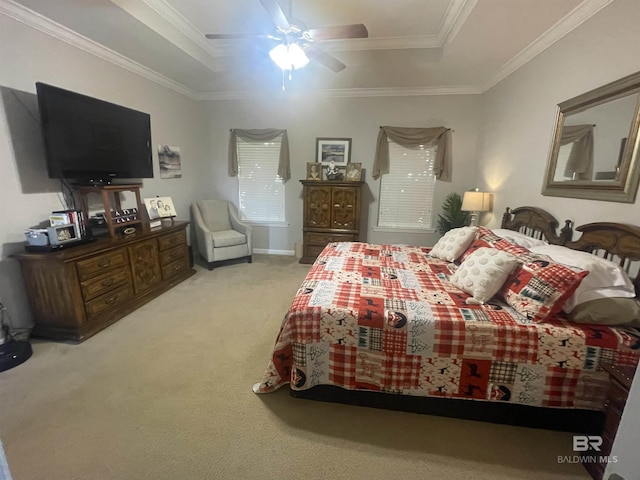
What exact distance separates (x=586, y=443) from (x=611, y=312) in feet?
2.35

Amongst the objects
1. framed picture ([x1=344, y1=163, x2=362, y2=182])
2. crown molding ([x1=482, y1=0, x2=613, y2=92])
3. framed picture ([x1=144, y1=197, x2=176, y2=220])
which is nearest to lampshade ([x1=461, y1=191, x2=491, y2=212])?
crown molding ([x1=482, y1=0, x2=613, y2=92])

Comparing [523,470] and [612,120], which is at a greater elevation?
[612,120]

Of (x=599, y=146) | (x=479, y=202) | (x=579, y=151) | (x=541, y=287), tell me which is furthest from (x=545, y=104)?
(x=541, y=287)

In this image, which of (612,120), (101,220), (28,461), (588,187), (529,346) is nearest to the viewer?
(28,461)

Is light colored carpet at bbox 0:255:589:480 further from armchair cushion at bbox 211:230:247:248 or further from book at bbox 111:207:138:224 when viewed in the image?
armchair cushion at bbox 211:230:247:248

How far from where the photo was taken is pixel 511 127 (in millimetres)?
3225

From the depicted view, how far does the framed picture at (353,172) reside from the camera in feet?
14.7

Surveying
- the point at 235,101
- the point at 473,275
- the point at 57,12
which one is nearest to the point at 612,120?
the point at 473,275

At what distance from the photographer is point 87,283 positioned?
8.18 ft

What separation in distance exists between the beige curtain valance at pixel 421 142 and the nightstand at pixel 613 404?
11.4ft

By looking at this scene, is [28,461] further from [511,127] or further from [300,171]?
[511,127]

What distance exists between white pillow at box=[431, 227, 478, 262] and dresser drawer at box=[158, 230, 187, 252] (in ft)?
A: 10.3

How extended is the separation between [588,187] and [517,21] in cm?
150

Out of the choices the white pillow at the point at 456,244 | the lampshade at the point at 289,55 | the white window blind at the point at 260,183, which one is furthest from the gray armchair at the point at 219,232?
the white pillow at the point at 456,244
